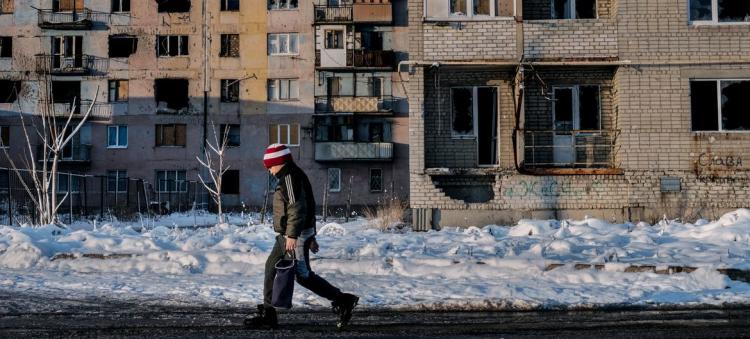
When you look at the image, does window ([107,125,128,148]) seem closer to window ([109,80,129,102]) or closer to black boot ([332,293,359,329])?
window ([109,80,129,102])

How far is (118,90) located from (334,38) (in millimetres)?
13747

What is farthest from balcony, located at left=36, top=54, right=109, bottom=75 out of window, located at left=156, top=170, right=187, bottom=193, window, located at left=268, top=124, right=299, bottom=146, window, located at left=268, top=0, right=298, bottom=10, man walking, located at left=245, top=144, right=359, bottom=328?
man walking, located at left=245, top=144, right=359, bottom=328

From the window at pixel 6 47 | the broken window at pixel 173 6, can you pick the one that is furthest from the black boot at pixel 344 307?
the window at pixel 6 47

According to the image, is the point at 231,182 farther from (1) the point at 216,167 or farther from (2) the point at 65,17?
(2) the point at 65,17

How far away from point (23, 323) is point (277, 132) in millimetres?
36196

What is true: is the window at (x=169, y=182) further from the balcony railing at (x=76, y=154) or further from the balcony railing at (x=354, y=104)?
the balcony railing at (x=354, y=104)

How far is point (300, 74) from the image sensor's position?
42.3 m

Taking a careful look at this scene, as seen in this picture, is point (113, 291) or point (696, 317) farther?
point (113, 291)

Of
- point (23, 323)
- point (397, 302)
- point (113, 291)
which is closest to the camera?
point (23, 323)

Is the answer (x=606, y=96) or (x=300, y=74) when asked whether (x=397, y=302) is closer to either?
(x=606, y=96)

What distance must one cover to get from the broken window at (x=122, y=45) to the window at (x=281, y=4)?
28.0 ft

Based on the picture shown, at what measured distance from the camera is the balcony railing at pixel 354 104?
135ft

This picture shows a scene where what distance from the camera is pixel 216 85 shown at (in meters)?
42.5

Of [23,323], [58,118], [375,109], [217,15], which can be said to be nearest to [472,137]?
[23,323]
